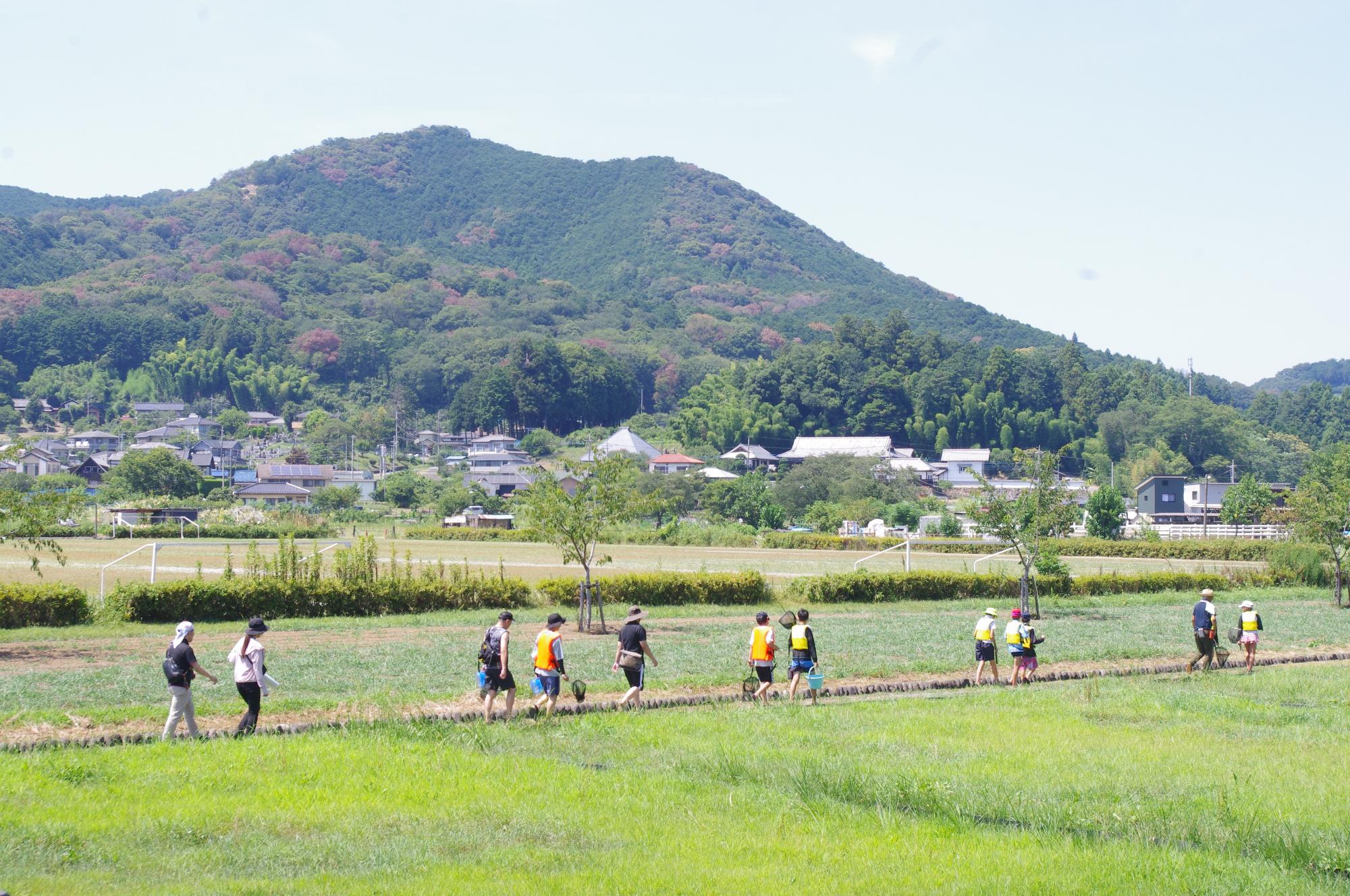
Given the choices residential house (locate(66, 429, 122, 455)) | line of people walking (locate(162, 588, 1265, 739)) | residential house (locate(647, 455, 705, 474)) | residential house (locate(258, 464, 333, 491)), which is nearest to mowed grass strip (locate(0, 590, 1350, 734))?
line of people walking (locate(162, 588, 1265, 739))

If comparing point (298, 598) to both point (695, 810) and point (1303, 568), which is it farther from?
point (1303, 568)

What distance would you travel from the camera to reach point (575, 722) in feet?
51.2

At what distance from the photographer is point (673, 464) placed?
129500 mm

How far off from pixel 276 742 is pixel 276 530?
60103 mm

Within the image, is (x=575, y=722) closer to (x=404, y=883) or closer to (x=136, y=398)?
(x=404, y=883)

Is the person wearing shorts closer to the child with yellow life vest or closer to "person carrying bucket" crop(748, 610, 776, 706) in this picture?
"person carrying bucket" crop(748, 610, 776, 706)

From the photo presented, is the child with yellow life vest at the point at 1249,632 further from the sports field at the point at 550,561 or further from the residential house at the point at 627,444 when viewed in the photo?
the residential house at the point at 627,444

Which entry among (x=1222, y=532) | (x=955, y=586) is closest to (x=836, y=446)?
(x=1222, y=532)

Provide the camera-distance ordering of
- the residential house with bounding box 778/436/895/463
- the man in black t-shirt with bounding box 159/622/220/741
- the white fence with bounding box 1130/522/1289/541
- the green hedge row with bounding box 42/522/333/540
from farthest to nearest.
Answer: the residential house with bounding box 778/436/895/463, the green hedge row with bounding box 42/522/333/540, the white fence with bounding box 1130/522/1289/541, the man in black t-shirt with bounding box 159/622/220/741

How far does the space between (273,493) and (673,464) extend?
135ft

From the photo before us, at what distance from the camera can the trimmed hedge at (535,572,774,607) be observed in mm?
34781

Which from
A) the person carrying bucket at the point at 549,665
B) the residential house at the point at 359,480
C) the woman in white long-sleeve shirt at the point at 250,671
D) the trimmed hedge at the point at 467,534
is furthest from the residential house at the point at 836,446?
the woman in white long-sleeve shirt at the point at 250,671

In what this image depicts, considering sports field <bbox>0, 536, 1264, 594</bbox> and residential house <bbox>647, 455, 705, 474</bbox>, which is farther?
residential house <bbox>647, 455, 705, 474</bbox>

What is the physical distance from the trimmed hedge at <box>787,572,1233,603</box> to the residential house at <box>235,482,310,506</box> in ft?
243
